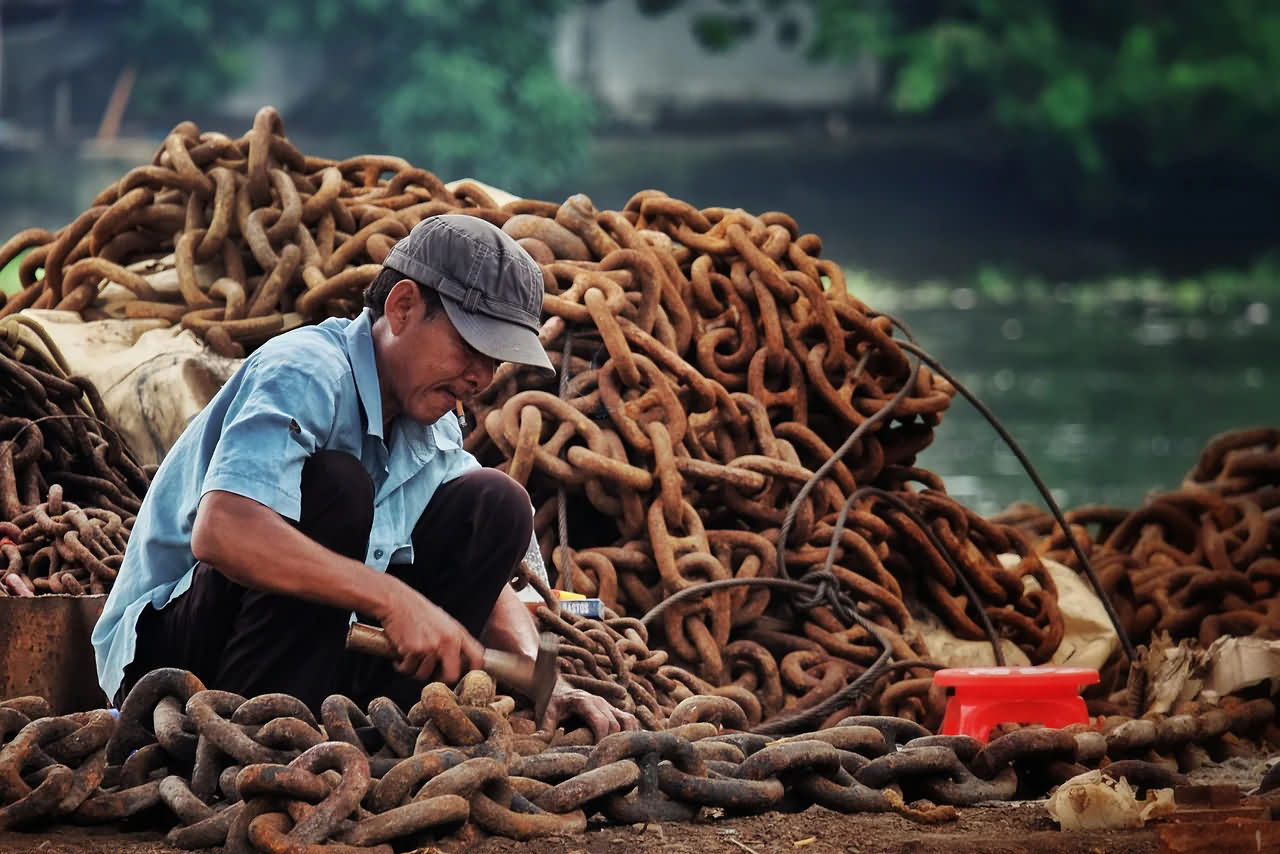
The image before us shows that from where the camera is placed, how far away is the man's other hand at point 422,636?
2609 mm

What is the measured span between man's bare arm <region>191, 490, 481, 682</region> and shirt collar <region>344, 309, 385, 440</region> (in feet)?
0.88

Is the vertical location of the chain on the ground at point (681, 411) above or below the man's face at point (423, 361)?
below

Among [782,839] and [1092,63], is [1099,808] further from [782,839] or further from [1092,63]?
[1092,63]

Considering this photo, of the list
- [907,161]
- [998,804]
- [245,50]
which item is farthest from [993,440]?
[998,804]

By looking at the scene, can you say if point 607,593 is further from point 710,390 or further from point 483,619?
point 483,619

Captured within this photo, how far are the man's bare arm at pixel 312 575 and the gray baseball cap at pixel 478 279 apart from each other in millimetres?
428

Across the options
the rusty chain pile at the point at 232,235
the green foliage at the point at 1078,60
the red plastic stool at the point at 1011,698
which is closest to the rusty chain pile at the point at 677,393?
the rusty chain pile at the point at 232,235

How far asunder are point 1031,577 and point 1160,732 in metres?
1.88

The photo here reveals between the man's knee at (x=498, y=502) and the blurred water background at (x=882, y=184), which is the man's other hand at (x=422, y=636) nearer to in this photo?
the man's knee at (x=498, y=502)

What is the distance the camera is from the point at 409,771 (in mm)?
2322

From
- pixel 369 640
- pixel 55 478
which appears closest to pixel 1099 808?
pixel 369 640

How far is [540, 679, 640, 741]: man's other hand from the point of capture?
9.41ft

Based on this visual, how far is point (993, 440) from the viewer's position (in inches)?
576

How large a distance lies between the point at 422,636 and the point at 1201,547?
11.3 feet
